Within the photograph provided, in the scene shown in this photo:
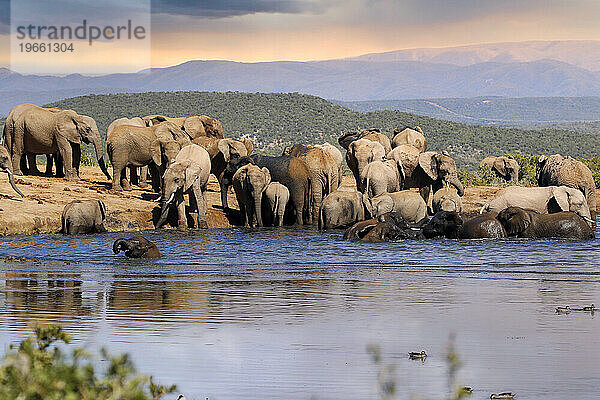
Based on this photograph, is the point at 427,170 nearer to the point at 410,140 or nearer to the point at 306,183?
the point at 306,183

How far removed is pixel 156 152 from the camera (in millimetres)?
27203

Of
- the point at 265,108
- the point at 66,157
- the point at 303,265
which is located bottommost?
the point at 303,265

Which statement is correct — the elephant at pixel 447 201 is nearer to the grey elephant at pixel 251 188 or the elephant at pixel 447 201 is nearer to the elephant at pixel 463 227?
the elephant at pixel 463 227

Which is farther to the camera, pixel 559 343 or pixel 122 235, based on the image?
pixel 122 235

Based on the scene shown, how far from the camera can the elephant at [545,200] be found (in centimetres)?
2378

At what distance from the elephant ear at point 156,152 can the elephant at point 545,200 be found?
30.8 feet

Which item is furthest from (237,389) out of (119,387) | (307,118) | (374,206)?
(307,118)

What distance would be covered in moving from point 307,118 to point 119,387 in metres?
112

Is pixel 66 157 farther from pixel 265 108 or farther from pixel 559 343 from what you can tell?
pixel 265 108

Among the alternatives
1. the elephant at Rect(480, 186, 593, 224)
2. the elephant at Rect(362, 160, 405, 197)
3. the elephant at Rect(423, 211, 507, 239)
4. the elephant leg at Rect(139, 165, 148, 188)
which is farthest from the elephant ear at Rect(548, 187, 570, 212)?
the elephant leg at Rect(139, 165, 148, 188)

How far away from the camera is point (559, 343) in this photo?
8.16 meters

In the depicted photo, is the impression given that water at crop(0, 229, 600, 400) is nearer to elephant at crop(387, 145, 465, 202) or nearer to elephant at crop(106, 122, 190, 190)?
elephant at crop(106, 122, 190, 190)

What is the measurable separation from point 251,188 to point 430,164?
20.4 feet

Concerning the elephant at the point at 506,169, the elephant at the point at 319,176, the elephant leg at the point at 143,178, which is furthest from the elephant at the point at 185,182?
the elephant at the point at 506,169
